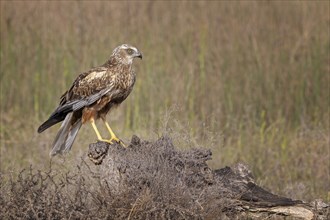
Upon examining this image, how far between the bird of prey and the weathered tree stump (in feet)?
3.54

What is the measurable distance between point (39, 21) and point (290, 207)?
6.02 meters

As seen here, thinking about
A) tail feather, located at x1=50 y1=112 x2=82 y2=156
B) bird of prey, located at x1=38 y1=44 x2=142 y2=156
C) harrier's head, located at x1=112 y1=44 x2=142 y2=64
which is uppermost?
harrier's head, located at x1=112 y1=44 x2=142 y2=64

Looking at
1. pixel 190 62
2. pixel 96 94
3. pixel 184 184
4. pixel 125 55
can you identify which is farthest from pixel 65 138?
pixel 190 62

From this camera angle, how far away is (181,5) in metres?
11.4

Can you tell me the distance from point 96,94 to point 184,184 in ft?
5.68

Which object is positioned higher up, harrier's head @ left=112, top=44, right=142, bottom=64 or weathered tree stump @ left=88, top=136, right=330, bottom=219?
harrier's head @ left=112, top=44, right=142, bottom=64

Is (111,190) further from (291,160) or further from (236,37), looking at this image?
(236,37)

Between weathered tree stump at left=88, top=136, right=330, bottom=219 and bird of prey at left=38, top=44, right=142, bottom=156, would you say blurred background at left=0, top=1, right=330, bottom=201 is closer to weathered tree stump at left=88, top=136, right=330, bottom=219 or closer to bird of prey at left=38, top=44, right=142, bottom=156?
bird of prey at left=38, top=44, right=142, bottom=156

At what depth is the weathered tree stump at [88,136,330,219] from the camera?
236 inches

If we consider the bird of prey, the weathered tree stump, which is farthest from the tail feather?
the weathered tree stump

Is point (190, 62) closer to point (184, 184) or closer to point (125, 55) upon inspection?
point (125, 55)

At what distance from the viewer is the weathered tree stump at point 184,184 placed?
19.6ft

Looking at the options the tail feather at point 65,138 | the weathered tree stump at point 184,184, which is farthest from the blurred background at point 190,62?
the weathered tree stump at point 184,184

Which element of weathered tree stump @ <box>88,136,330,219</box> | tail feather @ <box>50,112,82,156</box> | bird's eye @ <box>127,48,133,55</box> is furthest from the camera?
tail feather @ <box>50,112,82,156</box>
